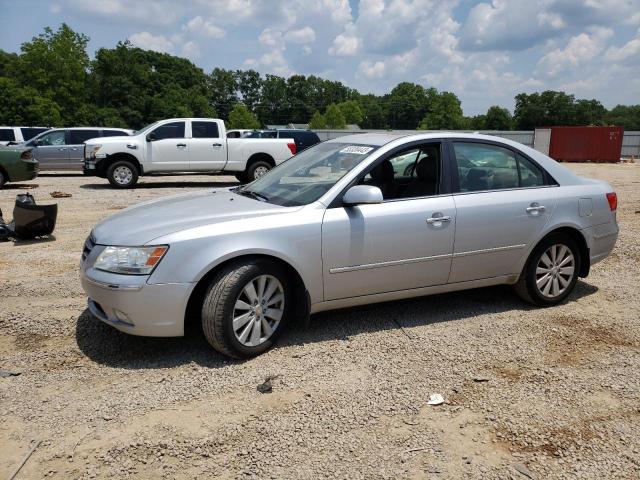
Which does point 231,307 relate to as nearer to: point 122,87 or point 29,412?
point 29,412

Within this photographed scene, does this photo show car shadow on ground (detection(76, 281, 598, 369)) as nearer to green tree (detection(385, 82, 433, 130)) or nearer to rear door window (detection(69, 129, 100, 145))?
rear door window (detection(69, 129, 100, 145))

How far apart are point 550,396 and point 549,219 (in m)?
1.93

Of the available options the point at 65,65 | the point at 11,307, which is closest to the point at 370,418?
the point at 11,307

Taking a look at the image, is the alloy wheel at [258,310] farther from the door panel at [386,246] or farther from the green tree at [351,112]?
the green tree at [351,112]

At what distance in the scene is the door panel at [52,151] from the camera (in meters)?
17.8

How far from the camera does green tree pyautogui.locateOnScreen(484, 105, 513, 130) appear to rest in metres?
101

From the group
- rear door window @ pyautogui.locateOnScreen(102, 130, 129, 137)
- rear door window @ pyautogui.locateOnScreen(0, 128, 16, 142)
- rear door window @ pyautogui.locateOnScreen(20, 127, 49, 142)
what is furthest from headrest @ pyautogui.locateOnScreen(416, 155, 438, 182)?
rear door window @ pyautogui.locateOnScreen(0, 128, 16, 142)

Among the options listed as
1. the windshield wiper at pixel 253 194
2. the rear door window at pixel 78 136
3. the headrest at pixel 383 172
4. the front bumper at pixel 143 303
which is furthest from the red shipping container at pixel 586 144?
the front bumper at pixel 143 303

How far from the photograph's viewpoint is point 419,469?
2695mm

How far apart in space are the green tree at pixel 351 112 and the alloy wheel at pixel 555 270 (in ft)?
403

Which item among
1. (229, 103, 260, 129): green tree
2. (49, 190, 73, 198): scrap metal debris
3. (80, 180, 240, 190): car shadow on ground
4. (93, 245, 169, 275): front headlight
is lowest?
(49, 190, 73, 198): scrap metal debris

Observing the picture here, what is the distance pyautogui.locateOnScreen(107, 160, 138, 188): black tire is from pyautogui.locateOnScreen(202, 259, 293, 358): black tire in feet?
38.3

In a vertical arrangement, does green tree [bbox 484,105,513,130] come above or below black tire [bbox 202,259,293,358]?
above

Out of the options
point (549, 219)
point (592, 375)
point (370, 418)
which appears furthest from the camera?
point (549, 219)
